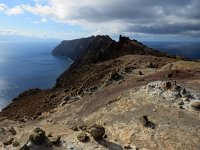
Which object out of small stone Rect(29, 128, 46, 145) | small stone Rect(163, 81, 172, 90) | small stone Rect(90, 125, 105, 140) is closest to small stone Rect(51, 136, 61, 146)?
small stone Rect(29, 128, 46, 145)

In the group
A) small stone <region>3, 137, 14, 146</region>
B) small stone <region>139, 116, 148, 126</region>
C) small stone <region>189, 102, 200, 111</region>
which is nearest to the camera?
small stone <region>139, 116, 148, 126</region>

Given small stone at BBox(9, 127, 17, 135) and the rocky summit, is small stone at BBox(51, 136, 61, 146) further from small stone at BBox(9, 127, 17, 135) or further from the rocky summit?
small stone at BBox(9, 127, 17, 135)

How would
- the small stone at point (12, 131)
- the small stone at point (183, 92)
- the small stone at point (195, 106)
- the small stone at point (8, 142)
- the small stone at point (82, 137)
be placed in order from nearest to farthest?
the small stone at point (82, 137) → the small stone at point (8, 142) → the small stone at point (195, 106) → the small stone at point (183, 92) → the small stone at point (12, 131)

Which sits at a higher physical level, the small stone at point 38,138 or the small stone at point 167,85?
the small stone at point 167,85

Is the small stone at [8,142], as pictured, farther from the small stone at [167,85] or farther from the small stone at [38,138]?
the small stone at [167,85]

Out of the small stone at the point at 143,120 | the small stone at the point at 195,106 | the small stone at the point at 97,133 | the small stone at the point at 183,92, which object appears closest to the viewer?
the small stone at the point at 97,133

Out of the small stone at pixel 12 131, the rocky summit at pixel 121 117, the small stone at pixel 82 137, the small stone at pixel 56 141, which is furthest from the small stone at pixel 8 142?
the small stone at pixel 82 137

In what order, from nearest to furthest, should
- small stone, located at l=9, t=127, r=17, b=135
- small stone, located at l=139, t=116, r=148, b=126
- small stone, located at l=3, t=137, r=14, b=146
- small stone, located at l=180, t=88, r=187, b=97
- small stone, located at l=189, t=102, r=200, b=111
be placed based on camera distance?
small stone, located at l=139, t=116, r=148, b=126
small stone, located at l=3, t=137, r=14, b=146
small stone, located at l=189, t=102, r=200, b=111
small stone, located at l=180, t=88, r=187, b=97
small stone, located at l=9, t=127, r=17, b=135

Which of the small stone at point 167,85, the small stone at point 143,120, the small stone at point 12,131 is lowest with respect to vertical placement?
the small stone at point 12,131

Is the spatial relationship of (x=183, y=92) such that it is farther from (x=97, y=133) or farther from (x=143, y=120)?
(x=97, y=133)

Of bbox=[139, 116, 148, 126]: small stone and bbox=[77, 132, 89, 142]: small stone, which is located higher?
bbox=[139, 116, 148, 126]: small stone

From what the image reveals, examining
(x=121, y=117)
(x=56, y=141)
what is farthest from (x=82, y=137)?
(x=121, y=117)

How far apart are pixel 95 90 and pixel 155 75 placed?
7559 millimetres

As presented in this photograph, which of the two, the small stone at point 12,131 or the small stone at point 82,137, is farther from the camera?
the small stone at point 12,131
